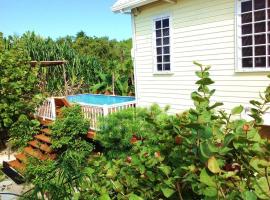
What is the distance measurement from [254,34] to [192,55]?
6.18 feet

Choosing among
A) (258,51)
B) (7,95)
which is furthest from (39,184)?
(7,95)

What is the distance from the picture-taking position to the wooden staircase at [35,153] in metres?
9.33

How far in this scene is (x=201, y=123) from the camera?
Answer: 142 cm

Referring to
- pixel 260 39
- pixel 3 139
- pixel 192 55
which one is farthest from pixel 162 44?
pixel 3 139

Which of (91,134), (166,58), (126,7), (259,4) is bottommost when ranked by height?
(91,134)

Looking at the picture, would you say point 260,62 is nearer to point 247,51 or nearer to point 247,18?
point 247,51

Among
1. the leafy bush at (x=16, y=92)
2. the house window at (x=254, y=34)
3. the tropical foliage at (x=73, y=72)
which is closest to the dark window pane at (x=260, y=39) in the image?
the house window at (x=254, y=34)

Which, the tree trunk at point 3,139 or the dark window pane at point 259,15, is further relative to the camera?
the tree trunk at point 3,139

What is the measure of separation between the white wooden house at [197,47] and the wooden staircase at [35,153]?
3288mm

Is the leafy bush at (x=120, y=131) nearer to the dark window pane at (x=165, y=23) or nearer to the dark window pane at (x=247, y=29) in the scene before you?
the dark window pane at (x=165, y=23)

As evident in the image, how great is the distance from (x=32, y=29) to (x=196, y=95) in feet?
64.8

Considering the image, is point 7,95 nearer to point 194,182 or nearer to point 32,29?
point 32,29

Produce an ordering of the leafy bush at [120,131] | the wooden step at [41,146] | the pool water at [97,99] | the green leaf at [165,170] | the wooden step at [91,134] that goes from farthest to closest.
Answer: the pool water at [97,99] < the wooden step at [91,134] < the wooden step at [41,146] < the leafy bush at [120,131] < the green leaf at [165,170]

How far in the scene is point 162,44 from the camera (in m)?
9.53
